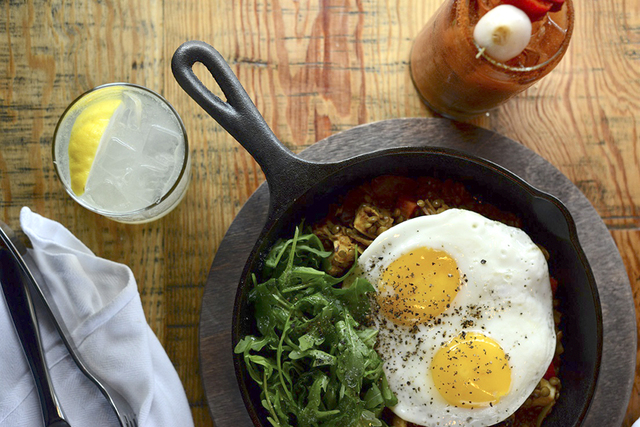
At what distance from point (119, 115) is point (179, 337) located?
1041mm

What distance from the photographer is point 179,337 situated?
8.26 feet

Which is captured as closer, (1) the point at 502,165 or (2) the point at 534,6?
(2) the point at 534,6

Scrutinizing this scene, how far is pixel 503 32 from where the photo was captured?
6.60 feet

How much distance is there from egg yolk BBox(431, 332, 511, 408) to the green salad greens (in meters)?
0.25

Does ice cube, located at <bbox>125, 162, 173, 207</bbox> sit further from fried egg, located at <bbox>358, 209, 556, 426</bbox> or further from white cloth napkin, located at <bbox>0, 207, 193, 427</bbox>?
fried egg, located at <bbox>358, 209, 556, 426</bbox>

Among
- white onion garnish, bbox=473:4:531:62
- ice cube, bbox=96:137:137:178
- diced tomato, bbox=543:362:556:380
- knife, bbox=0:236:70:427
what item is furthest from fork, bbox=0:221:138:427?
white onion garnish, bbox=473:4:531:62

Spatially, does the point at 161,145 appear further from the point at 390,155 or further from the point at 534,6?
the point at 534,6

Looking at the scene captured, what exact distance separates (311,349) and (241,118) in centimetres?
93

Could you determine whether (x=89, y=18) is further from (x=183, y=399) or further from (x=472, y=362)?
(x=472, y=362)

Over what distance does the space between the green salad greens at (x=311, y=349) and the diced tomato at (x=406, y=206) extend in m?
0.38

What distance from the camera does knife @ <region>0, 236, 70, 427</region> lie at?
229 cm

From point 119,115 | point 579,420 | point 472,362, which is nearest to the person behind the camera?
point 579,420

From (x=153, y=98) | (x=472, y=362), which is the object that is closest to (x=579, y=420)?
(x=472, y=362)

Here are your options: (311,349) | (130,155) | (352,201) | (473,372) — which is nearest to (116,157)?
(130,155)
